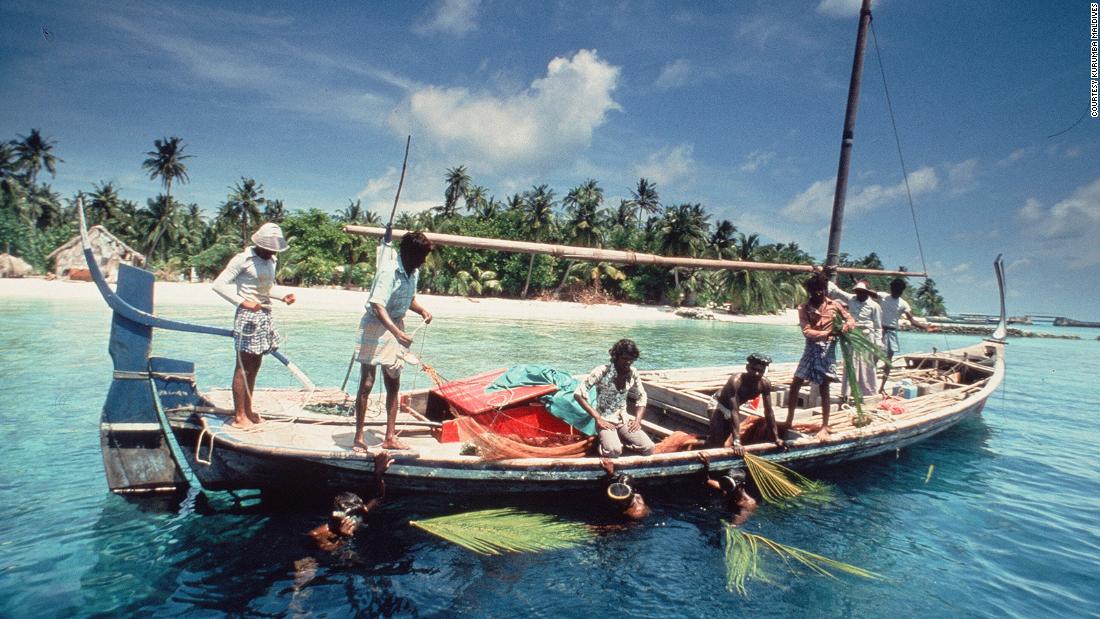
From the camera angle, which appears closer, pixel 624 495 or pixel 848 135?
pixel 624 495

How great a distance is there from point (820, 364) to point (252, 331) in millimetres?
6602

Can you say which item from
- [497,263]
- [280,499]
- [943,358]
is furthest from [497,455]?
[497,263]

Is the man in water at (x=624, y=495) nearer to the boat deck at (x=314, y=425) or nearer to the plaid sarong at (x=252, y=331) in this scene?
the boat deck at (x=314, y=425)

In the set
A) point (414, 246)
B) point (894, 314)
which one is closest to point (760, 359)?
point (414, 246)

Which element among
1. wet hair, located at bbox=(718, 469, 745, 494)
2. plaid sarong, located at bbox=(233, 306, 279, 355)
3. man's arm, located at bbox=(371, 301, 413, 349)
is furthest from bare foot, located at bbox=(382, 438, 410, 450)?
wet hair, located at bbox=(718, 469, 745, 494)

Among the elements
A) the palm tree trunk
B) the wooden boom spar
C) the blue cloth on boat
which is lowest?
the blue cloth on boat

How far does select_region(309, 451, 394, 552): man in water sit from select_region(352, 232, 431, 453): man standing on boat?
264 millimetres

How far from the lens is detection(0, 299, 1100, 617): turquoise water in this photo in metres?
4.16

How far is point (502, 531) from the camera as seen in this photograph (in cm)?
500

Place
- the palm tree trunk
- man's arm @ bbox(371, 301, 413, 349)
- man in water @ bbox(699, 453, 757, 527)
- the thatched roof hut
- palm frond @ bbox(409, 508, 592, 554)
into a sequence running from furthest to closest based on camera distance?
the palm tree trunk → the thatched roof hut → man in water @ bbox(699, 453, 757, 527) → palm frond @ bbox(409, 508, 592, 554) → man's arm @ bbox(371, 301, 413, 349)

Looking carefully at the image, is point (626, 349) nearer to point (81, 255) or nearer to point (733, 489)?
point (733, 489)

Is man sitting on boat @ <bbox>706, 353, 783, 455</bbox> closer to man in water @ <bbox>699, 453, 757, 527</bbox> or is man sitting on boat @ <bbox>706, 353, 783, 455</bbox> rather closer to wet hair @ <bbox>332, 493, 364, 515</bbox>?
man in water @ <bbox>699, 453, 757, 527</bbox>

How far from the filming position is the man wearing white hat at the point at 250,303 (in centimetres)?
502

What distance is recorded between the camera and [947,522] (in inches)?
263
